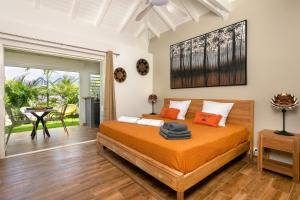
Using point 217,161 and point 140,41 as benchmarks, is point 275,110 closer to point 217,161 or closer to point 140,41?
point 217,161

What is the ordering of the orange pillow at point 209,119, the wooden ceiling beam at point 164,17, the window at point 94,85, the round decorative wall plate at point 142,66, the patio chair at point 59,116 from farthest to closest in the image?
1. the window at point 94,85
2. the round decorative wall plate at point 142,66
3. the patio chair at point 59,116
4. the wooden ceiling beam at point 164,17
5. the orange pillow at point 209,119

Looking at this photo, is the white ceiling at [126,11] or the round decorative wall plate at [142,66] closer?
the white ceiling at [126,11]

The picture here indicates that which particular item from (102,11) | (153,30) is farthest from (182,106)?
(102,11)

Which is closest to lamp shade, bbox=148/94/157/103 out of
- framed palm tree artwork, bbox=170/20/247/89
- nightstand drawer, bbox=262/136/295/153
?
framed palm tree artwork, bbox=170/20/247/89

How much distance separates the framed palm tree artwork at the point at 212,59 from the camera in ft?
9.34

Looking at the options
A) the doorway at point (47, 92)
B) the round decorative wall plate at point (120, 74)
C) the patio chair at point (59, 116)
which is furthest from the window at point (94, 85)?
the round decorative wall plate at point (120, 74)

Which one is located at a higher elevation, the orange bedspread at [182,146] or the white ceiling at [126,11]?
the white ceiling at [126,11]

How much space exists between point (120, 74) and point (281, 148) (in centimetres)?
342

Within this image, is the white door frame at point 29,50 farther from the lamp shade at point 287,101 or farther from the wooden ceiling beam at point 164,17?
the lamp shade at point 287,101

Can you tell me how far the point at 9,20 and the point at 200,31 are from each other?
3517 mm

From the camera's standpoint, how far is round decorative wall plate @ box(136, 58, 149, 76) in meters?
4.50

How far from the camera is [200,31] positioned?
11.4ft

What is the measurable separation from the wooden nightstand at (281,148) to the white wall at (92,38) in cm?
298

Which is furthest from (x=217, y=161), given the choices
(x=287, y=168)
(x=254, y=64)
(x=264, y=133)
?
(x=254, y=64)
